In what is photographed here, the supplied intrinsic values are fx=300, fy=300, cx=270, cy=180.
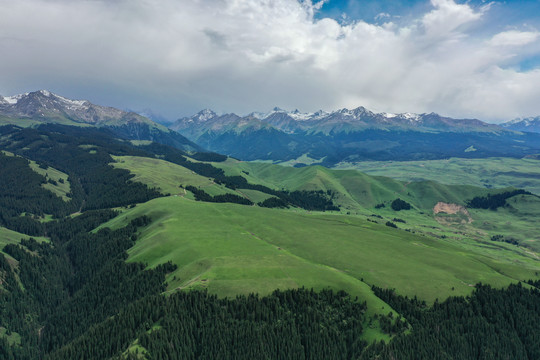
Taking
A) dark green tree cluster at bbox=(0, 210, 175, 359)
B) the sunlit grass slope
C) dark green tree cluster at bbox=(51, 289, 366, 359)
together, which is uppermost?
the sunlit grass slope

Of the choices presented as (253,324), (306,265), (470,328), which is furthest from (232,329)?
(470,328)

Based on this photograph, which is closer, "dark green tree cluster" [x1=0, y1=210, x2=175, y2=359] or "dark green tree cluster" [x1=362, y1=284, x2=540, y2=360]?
"dark green tree cluster" [x1=362, y1=284, x2=540, y2=360]

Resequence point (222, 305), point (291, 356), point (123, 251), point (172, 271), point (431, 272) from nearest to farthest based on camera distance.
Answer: point (291, 356) < point (222, 305) < point (172, 271) < point (431, 272) < point (123, 251)

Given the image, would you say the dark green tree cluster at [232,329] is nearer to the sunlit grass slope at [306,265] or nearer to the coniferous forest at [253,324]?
the coniferous forest at [253,324]

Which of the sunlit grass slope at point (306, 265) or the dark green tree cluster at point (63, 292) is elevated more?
the sunlit grass slope at point (306, 265)

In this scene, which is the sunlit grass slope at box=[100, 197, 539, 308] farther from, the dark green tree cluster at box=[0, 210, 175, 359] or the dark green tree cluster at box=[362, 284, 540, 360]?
the dark green tree cluster at box=[0, 210, 175, 359]

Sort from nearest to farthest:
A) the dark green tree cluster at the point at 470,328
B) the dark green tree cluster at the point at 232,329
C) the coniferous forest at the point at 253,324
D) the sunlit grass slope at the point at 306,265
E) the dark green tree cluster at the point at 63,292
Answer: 1. the dark green tree cluster at the point at 232,329
2. the coniferous forest at the point at 253,324
3. the dark green tree cluster at the point at 470,328
4. the dark green tree cluster at the point at 63,292
5. the sunlit grass slope at the point at 306,265

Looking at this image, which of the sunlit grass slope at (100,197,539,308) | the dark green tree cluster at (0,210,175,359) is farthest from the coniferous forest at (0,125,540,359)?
the sunlit grass slope at (100,197,539,308)

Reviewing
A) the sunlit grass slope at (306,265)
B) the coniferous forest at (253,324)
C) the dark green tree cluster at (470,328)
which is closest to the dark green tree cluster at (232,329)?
the coniferous forest at (253,324)

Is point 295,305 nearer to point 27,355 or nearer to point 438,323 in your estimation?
point 438,323

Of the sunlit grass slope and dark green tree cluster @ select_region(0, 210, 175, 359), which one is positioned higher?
the sunlit grass slope

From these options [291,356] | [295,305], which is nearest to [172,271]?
[295,305]
